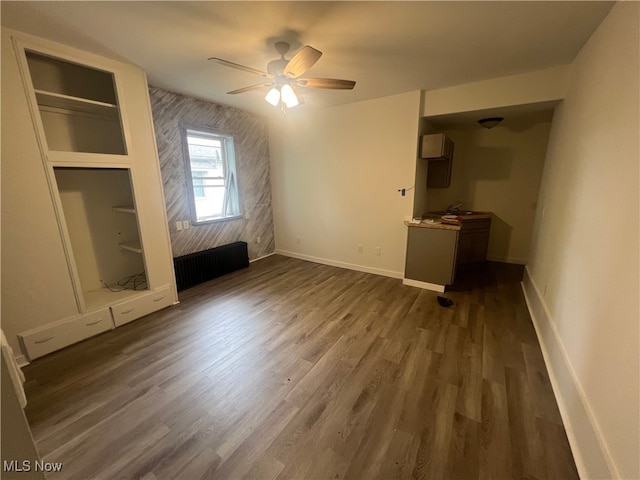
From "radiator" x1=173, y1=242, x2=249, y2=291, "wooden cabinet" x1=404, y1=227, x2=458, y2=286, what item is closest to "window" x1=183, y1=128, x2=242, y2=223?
"radiator" x1=173, y1=242, x2=249, y2=291

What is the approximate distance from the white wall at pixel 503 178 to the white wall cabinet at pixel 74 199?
14.9ft

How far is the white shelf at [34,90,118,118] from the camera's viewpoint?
2.22 meters

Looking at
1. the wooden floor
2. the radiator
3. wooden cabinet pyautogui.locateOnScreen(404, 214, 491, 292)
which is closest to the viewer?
the wooden floor

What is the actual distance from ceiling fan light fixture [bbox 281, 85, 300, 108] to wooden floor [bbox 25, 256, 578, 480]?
7.00 ft

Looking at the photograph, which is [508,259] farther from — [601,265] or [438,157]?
[601,265]

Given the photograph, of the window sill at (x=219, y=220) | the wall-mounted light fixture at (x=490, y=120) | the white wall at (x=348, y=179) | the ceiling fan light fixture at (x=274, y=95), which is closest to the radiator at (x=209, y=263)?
the window sill at (x=219, y=220)

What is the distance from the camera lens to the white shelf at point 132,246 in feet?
9.20

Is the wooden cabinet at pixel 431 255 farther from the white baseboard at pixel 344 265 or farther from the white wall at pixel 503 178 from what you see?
the white wall at pixel 503 178

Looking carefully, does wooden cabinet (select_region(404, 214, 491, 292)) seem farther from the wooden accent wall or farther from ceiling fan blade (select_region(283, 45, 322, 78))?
the wooden accent wall

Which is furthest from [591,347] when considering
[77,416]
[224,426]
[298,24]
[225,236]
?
[225,236]

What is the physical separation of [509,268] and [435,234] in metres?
2.01

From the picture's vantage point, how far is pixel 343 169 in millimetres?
4020

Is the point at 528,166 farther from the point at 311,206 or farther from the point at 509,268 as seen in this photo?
the point at 311,206

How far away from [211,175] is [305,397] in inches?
137
